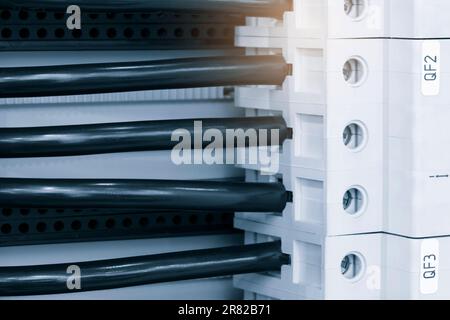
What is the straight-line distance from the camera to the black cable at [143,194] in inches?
55.7

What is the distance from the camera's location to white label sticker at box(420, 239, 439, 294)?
1485 mm

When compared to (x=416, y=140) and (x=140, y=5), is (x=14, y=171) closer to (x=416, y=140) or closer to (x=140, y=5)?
(x=140, y=5)

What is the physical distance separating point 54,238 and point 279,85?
16.7 inches

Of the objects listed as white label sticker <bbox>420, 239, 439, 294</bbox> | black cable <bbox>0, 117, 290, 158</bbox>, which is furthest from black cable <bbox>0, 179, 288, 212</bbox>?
white label sticker <bbox>420, 239, 439, 294</bbox>

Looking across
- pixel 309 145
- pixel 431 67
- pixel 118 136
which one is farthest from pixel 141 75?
pixel 431 67

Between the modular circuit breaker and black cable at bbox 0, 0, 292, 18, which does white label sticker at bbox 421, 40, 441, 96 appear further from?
black cable at bbox 0, 0, 292, 18

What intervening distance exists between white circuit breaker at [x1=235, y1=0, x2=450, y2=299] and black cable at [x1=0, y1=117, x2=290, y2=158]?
5 cm

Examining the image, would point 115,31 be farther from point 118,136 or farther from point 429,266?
point 429,266

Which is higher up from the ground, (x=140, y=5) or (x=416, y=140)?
(x=140, y=5)

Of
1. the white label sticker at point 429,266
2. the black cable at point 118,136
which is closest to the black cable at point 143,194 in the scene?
the black cable at point 118,136

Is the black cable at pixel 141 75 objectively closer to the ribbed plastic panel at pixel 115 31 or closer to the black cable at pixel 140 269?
the ribbed plastic panel at pixel 115 31

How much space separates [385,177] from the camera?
4.98ft

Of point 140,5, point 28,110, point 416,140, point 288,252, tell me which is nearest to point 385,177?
point 416,140
